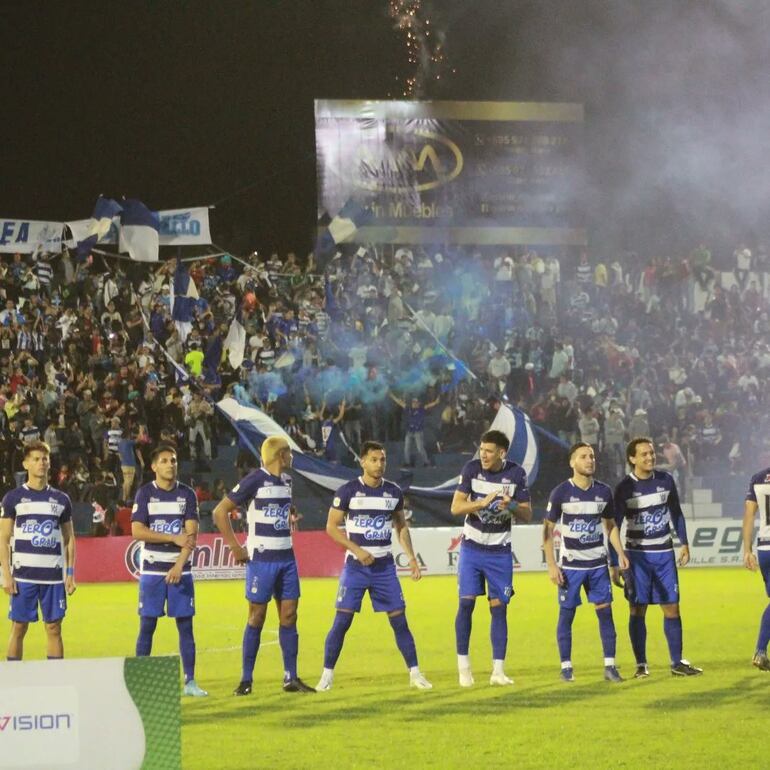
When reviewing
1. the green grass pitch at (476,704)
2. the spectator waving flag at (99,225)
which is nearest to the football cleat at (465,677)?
the green grass pitch at (476,704)

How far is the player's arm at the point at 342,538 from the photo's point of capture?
35.8 ft

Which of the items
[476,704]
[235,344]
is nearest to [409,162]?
[235,344]

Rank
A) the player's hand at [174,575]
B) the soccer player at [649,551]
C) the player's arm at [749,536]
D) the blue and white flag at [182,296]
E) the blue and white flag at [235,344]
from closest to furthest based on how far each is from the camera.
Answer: the player's hand at [174,575] < the player's arm at [749,536] < the soccer player at [649,551] < the blue and white flag at [235,344] < the blue and white flag at [182,296]

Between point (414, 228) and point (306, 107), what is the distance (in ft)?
29.8

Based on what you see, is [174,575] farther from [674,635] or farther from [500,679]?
[674,635]

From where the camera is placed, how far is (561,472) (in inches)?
1081

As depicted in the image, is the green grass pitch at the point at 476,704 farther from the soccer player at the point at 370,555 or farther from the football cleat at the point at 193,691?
the soccer player at the point at 370,555

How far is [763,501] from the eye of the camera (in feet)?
38.7

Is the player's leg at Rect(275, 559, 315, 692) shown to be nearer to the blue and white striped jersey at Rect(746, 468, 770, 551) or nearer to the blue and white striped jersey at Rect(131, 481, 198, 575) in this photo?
the blue and white striped jersey at Rect(131, 481, 198, 575)

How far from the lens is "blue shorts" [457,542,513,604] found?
Result: 440 inches

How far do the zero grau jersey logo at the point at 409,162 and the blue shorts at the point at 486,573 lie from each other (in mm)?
25570

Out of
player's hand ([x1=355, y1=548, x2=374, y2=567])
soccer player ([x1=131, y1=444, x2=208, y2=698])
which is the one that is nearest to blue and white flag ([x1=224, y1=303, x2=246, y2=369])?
soccer player ([x1=131, y1=444, x2=208, y2=698])

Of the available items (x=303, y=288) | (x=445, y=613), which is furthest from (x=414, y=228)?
(x=445, y=613)

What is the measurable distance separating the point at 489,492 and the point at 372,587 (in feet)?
4.23
